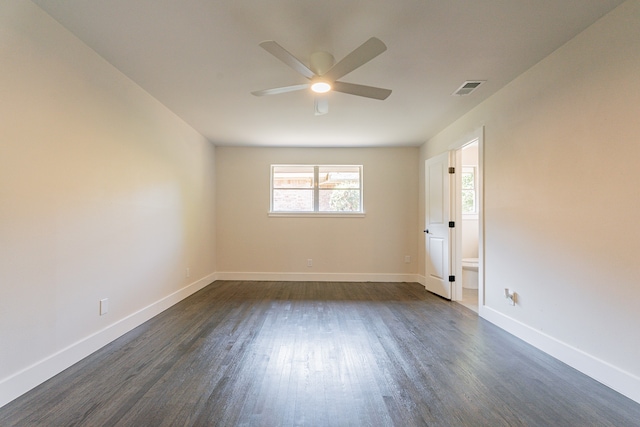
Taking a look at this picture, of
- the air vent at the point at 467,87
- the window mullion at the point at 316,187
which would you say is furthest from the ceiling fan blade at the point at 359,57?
the window mullion at the point at 316,187

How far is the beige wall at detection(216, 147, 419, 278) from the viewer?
495 centimetres

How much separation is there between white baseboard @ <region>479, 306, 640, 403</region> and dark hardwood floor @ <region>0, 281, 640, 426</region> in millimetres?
56

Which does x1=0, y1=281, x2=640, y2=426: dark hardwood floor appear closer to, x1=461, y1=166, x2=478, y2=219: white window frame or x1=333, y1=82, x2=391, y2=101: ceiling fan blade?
x1=333, y1=82, x2=391, y2=101: ceiling fan blade

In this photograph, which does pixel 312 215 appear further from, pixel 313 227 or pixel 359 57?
pixel 359 57

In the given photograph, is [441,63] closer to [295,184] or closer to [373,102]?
[373,102]

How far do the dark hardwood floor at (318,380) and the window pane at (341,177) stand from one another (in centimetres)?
262

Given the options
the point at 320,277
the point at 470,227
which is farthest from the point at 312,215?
the point at 470,227

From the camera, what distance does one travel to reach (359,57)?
5.92 feet

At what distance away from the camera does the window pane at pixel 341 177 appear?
16.6 feet

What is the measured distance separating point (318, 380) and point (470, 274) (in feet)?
11.4

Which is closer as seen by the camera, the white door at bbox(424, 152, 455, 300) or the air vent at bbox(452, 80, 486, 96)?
the air vent at bbox(452, 80, 486, 96)

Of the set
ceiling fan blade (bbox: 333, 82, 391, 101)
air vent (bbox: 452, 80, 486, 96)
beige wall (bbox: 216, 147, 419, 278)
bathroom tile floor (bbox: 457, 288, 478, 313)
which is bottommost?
bathroom tile floor (bbox: 457, 288, 478, 313)

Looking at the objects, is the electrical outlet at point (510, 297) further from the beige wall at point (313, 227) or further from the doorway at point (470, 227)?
the beige wall at point (313, 227)

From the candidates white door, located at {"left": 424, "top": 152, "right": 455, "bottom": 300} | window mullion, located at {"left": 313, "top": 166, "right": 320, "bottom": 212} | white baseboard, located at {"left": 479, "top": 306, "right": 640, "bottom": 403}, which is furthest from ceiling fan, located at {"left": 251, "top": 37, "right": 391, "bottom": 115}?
window mullion, located at {"left": 313, "top": 166, "right": 320, "bottom": 212}
